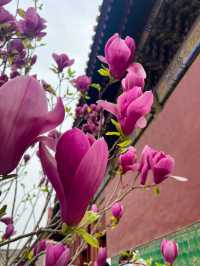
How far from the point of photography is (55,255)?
655 mm

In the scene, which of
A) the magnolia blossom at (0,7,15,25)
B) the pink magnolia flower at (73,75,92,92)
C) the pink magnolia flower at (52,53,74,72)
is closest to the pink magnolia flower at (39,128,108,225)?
the magnolia blossom at (0,7,15,25)

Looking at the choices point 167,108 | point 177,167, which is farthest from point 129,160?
point 167,108

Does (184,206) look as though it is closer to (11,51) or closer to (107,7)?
(11,51)

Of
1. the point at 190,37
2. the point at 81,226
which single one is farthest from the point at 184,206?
the point at 81,226

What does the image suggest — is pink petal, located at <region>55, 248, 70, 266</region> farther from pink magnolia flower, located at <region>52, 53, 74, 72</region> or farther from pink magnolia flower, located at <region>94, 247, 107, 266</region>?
pink magnolia flower, located at <region>52, 53, 74, 72</region>

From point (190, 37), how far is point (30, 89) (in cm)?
322

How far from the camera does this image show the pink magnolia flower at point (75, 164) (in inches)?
16.1

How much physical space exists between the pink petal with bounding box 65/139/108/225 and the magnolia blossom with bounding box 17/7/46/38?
0.97m

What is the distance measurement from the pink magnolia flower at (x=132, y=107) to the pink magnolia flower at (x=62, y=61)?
0.93 meters

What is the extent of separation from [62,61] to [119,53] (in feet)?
2.76

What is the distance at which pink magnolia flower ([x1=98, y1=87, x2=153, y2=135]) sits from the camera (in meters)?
0.72

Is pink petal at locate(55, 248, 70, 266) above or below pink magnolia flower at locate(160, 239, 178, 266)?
above

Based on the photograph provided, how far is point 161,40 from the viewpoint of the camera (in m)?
3.83

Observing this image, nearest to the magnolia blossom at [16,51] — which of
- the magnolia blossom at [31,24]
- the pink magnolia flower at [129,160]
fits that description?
the magnolia blossom at [31,24]
